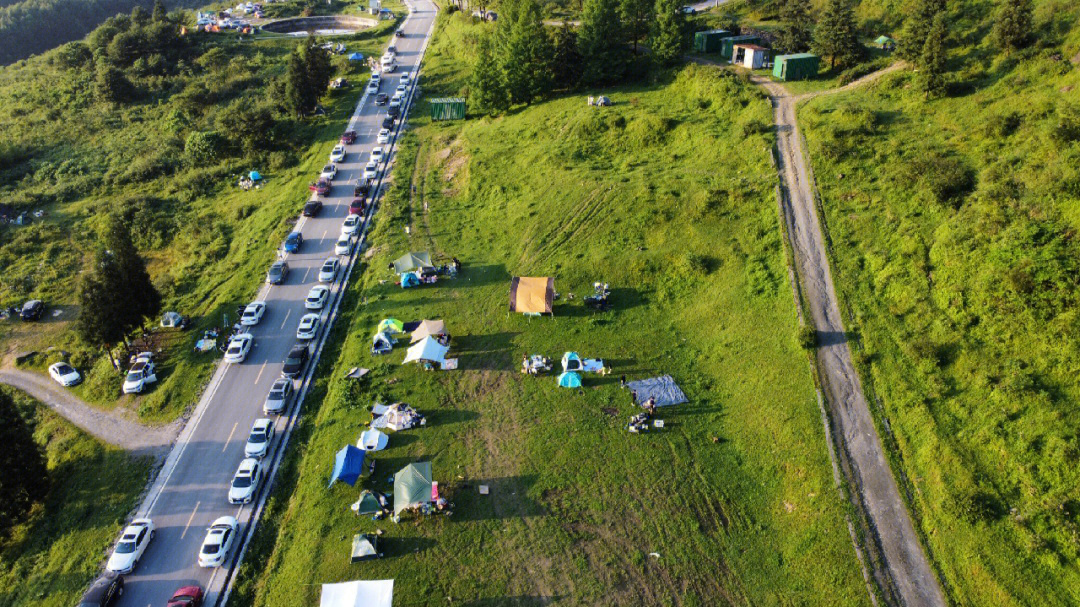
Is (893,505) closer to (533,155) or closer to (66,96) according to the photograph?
(533,155)

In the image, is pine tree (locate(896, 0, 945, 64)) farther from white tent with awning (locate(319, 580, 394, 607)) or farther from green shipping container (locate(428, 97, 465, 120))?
white tent with awning (locate(319, 580, 394, 607))

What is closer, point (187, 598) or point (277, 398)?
point (187, 598)

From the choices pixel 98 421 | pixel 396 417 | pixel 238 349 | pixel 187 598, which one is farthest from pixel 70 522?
pixel 396 417

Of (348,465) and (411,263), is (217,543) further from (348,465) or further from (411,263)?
(411,263)

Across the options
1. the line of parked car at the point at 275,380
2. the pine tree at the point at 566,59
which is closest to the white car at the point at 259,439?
the line of parked car at the point at 275,380

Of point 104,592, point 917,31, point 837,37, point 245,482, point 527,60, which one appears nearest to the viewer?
point 104,592

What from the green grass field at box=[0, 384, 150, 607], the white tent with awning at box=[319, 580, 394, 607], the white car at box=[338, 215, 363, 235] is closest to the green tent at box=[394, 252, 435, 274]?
the white car at box=[338, 215, 363, 235]
